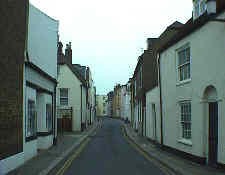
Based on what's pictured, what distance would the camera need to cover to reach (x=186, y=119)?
615 inches

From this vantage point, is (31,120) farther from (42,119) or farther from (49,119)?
(49,119)

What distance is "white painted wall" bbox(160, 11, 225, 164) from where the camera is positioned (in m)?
11.6

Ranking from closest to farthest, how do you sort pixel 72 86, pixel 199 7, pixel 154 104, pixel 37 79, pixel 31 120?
1. pixel 199 7
2. pixel 31 120
3. pixel 37 79
4. pixel 154 104
5. pixel 72 86

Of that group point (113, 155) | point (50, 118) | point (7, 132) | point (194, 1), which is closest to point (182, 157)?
point (113, 155)

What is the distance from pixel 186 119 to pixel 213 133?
10.1 ft

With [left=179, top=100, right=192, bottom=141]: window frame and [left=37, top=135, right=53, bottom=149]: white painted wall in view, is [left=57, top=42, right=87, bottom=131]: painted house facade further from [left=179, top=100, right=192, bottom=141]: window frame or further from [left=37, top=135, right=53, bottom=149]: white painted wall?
[left=179, top=100, right=192, bottom=141]: window frame

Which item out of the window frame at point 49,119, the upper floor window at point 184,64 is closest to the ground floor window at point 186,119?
the upper floor window at point 184,64

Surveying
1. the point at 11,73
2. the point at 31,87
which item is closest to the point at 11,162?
the point at 11,73

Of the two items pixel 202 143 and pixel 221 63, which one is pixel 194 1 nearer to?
pixel 221 63

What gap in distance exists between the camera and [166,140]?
18656 millimetres

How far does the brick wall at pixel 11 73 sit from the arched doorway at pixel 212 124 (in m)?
7.34

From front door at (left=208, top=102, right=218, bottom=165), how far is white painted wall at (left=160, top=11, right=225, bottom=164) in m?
0.33

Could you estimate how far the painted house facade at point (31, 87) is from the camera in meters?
12.0

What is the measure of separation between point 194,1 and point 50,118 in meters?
11.7
